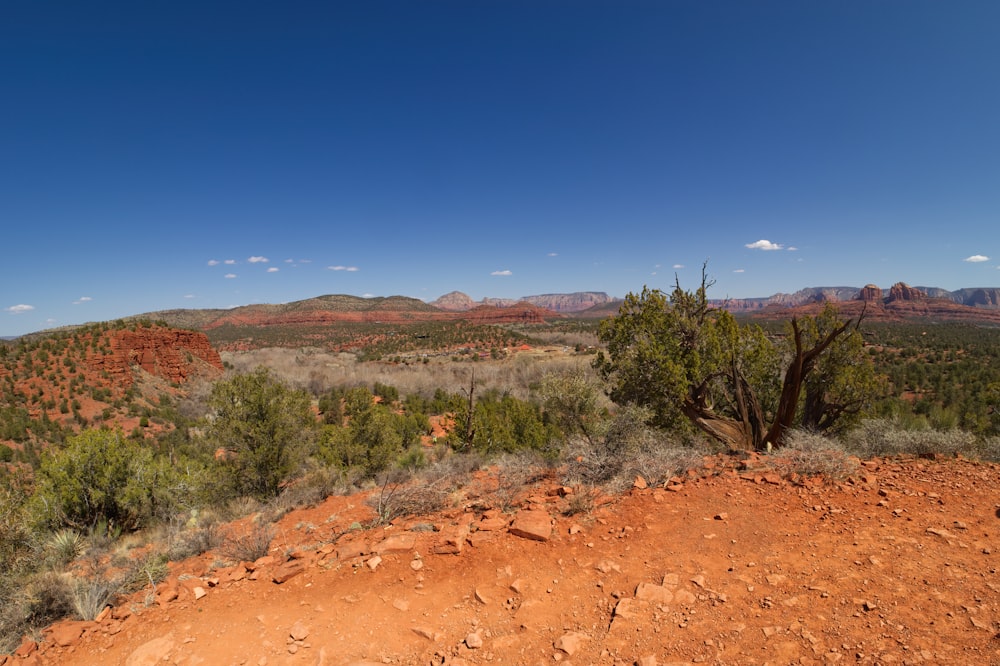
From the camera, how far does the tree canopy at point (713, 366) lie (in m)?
9.55

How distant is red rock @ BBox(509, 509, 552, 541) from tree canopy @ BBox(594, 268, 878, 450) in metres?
5.60

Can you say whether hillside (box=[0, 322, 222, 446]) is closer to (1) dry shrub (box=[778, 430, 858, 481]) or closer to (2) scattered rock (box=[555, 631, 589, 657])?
(2) scattered rock (box=[555, 631, 589, 657])

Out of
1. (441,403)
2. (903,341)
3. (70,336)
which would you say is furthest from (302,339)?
(903,341)

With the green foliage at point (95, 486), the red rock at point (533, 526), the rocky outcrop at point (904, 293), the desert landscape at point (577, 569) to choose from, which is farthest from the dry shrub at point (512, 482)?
the rocky outcrop at point (904, 293)

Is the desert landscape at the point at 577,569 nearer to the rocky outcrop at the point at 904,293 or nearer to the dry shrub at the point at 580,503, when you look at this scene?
the dry shrub at the point at 580,503

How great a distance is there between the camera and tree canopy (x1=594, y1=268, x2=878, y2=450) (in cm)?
955

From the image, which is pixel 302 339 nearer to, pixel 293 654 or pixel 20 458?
pixel 20 458

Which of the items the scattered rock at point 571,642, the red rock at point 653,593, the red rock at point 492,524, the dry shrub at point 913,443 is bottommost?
the scattered rock at point 571,642

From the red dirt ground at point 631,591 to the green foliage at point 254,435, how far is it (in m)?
6.38

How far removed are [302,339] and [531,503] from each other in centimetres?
7724

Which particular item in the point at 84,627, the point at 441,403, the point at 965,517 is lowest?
the point at 441,403

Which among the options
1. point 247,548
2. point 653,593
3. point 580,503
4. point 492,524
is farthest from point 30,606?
point 653,593

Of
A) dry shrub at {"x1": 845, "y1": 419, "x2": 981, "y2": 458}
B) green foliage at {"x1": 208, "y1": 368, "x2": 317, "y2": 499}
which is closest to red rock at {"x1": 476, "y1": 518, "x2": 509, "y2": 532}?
dry shrub at {"x1": 845, "y1": 419, "x2": 981, "y2": 458}

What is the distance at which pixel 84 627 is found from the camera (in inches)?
153
